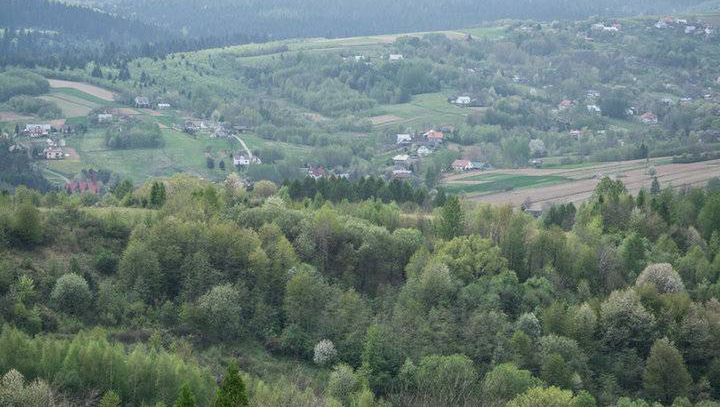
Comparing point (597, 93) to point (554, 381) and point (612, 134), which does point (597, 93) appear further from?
point (554, 381)

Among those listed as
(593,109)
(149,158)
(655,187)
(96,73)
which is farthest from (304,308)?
(593,109)

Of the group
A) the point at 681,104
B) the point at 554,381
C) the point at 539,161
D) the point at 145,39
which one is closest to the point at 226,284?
the point at 554,381

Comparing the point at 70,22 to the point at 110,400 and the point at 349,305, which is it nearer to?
the point at 349,305

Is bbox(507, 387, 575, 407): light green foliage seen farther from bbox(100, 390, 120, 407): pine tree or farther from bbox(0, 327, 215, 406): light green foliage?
bbox(100, 390, 120, 407): pine tree

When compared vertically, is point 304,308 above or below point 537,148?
below

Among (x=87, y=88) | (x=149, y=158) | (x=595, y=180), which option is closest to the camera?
(x=595, y=180)

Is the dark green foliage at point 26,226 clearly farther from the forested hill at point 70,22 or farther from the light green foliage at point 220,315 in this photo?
the forested hill at point 70,22

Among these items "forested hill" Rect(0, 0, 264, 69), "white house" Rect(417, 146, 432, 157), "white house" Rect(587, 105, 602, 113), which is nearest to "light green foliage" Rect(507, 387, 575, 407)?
"white house" Rect(417, 146, 432, 157)
